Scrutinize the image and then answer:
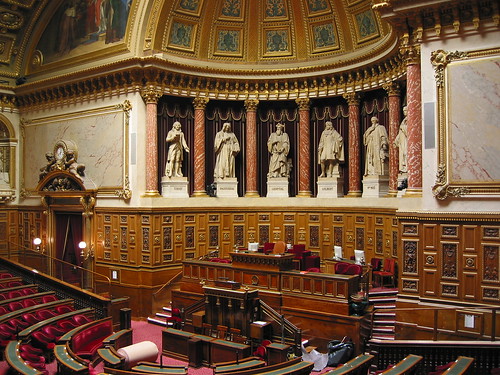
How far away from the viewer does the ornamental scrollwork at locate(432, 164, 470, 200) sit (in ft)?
39.3

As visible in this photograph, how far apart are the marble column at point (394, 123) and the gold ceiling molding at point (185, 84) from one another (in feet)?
1.18

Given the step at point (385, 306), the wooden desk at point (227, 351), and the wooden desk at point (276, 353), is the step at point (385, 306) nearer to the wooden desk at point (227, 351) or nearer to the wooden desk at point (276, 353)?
the wooden desk at point (276, 353)

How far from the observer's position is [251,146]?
2014 cm

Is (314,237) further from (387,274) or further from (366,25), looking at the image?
(366,25)

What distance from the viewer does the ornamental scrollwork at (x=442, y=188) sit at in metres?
12.0

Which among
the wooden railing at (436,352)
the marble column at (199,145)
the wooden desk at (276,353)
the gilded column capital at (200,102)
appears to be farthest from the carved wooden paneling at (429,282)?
the gilded column capital at (200,102)

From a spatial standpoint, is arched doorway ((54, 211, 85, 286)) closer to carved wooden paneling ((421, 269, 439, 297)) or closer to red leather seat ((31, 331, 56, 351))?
→ red leather seat ((31, 331, 56, 351))

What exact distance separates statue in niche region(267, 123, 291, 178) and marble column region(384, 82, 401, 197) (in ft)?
14.3

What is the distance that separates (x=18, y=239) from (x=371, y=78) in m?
15.8

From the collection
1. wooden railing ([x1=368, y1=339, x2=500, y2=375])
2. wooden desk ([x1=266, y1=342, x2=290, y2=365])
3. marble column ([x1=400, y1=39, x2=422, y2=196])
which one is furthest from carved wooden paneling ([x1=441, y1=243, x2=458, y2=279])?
wooden desk ([x1=266, y1=342, x2=290, y2=365])

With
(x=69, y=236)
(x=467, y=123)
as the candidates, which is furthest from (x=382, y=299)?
(x=69, y=236)

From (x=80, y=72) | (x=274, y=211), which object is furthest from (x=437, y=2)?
(x=80, y=72)

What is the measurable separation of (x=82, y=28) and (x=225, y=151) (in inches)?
→ 283

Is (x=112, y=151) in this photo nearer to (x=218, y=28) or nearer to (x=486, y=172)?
(x=218, y=28)
